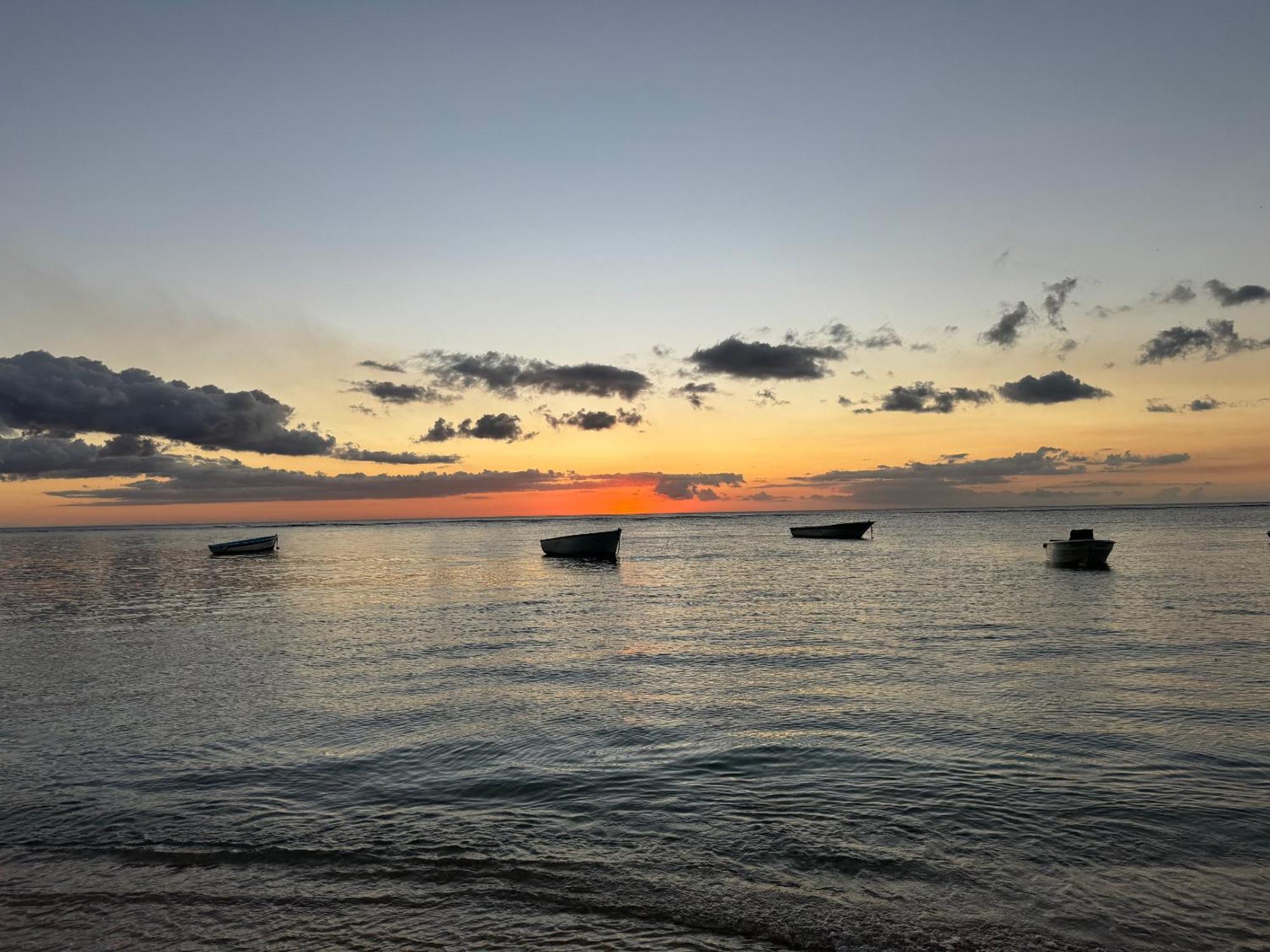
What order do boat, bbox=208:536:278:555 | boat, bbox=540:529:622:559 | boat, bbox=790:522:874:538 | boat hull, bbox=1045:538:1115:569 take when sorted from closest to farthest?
boat hull, bbox=1045:538:1115:569 < boat, bbox=540:529:622:559 < boat, bbox=208:536:278:555 < boat, bbox=790:522:874:538

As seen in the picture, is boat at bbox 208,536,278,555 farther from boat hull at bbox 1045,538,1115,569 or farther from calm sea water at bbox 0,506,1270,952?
boat hull at bbox 1045,538,1115,569

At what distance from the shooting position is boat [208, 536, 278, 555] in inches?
4186

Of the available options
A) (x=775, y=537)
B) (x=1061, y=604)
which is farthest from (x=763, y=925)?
(x=775, y=537)

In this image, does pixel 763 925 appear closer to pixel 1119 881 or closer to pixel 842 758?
pixel 1119 881

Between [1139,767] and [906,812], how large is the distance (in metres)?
5.43

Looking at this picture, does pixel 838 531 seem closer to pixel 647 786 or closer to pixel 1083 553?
pixel 1083 553

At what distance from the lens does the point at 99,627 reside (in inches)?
1463

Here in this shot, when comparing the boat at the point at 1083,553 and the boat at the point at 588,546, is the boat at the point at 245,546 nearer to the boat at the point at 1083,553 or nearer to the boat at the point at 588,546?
the boat at the point at 588,546

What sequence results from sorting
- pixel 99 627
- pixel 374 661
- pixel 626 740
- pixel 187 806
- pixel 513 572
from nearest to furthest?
pixel 187 806 < pixel 626 740 < pixel 374 661 < pixel 99 627 < pixel 513 572

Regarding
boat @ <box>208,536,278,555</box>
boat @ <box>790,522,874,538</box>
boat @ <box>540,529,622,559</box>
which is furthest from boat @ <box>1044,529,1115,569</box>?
boat @ <box>208,536,278,555</box>

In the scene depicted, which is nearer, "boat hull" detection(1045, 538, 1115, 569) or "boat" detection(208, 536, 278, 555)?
"boat hull" detection(1045, 538, 1115, 569)

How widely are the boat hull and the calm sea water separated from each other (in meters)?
30.2

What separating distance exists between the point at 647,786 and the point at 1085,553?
61.8 m

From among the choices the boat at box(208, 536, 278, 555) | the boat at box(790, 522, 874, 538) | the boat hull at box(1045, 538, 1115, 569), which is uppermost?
the boat hull at box(1045, 538, 1115, 569)
